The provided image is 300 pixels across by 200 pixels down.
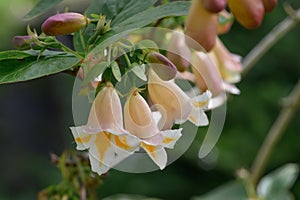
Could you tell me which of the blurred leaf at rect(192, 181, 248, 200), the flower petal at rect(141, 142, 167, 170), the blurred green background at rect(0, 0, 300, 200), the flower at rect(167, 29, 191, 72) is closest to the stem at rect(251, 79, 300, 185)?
the blurred leaf at rect(192, 181, 248, 200)

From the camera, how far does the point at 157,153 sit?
49 cm

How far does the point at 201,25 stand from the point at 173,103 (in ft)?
0.22

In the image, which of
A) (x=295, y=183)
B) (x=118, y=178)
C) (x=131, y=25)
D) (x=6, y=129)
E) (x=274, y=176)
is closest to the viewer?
(x=131, y=25)

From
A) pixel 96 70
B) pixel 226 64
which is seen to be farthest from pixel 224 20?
pixel 96 70

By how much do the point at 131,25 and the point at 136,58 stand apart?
0.09 ft

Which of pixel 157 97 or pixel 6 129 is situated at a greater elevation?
pixel 157 97

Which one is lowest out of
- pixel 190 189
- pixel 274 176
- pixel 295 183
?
pixel 190 189

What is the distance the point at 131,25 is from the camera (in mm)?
453

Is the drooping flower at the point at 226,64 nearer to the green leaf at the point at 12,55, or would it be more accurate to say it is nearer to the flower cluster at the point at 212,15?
the flower cluster at the point at 212,15

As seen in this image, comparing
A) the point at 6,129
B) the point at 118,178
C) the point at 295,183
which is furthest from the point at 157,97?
the point at 6,129

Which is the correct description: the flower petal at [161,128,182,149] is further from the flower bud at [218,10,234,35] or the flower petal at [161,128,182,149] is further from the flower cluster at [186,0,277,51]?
the flower bud at [218,10,234,35]

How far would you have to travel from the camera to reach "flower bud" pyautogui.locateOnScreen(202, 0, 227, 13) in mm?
491

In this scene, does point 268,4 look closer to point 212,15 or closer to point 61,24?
point 212,15

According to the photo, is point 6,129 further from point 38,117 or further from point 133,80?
point 133,80
